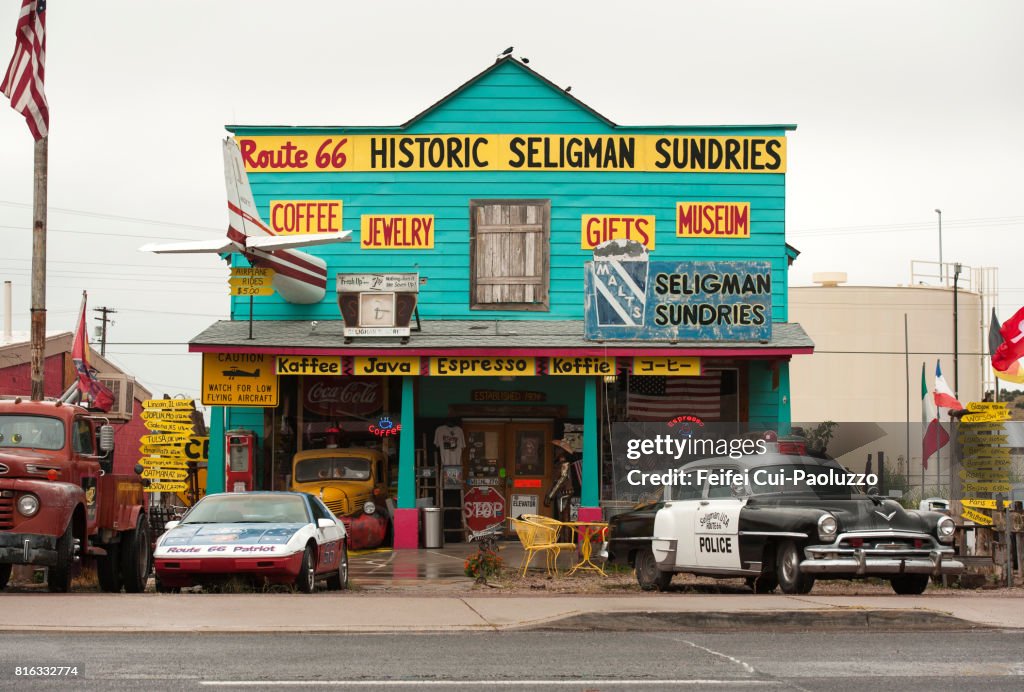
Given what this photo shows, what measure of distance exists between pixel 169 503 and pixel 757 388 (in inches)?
466

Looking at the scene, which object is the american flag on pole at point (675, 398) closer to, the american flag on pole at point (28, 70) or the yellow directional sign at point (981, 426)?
the yellow directional sign at point (981, 426)

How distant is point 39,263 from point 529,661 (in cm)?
1352

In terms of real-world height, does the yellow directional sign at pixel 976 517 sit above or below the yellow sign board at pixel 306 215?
below

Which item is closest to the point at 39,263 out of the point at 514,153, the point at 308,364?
the point at 308,364

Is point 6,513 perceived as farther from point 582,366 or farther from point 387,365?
point 582,366

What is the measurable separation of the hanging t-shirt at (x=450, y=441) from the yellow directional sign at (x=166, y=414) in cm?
→ 485

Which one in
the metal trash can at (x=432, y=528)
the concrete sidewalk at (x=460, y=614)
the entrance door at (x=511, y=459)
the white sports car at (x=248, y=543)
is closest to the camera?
the concrete sidewalk at (x=460, y=614)

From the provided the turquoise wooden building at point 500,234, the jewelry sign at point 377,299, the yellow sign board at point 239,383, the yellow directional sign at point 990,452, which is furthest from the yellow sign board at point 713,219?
the yellow sign board at point 239,383

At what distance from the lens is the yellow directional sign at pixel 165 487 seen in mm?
25084

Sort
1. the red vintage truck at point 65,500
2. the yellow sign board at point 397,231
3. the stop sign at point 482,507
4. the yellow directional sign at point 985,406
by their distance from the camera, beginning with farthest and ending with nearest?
the stop sign at point 482,507 < the yellow sign board at point 397,231 < the yellow directional sign at point 985,406 < the red vintage truck at point 65,500

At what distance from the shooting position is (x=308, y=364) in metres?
24.4

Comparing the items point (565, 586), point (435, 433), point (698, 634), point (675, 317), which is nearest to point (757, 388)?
point (675, 317)

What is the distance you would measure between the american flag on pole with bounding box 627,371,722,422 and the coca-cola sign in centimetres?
498

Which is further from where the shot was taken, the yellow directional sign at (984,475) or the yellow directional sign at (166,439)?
the yellow directional sign at (166,439)
